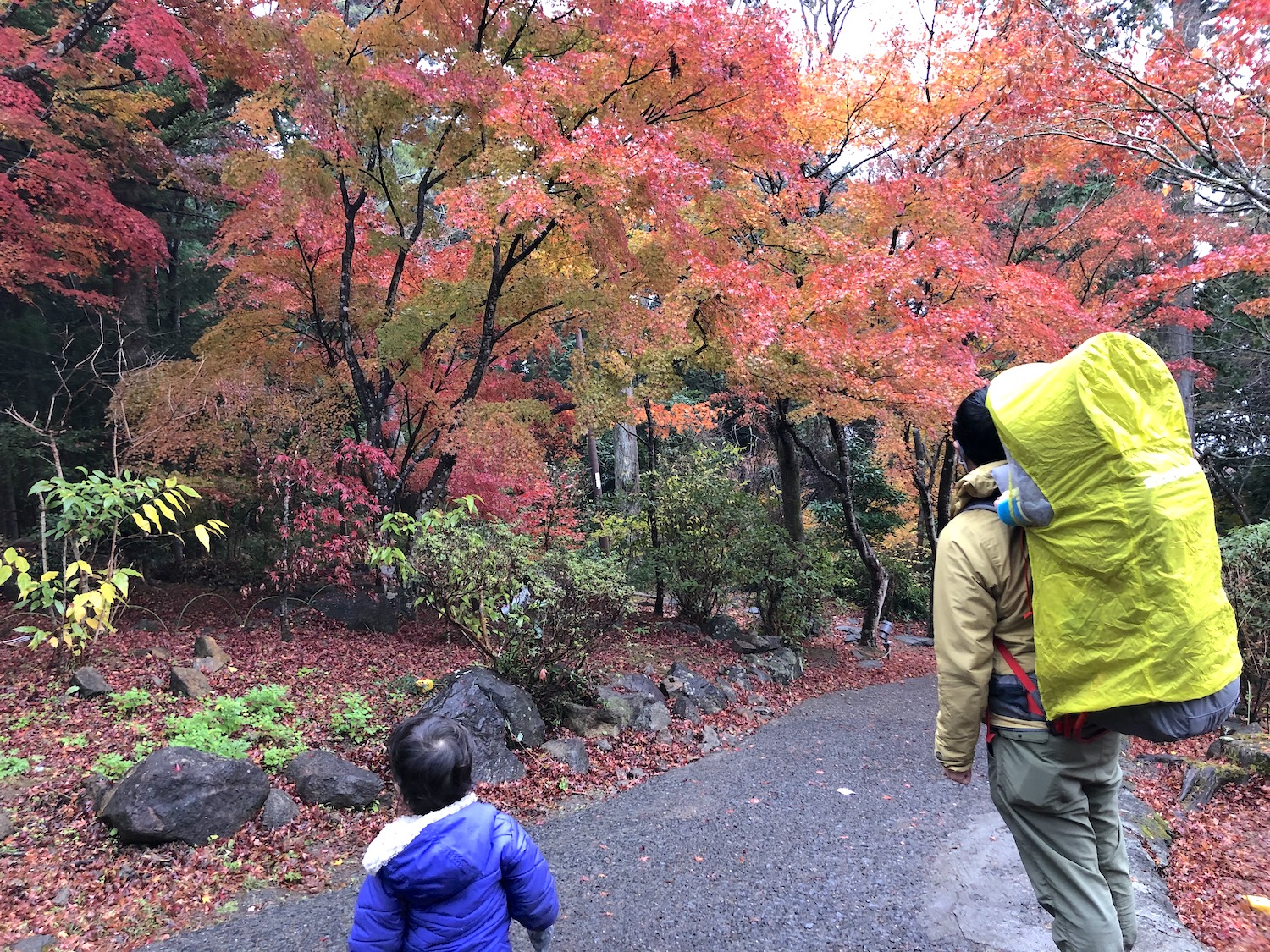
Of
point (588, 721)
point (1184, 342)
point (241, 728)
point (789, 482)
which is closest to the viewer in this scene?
point (241, 728)

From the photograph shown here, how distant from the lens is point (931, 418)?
25.3 feet

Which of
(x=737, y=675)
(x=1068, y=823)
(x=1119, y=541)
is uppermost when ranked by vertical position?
(x=1119, y=541)

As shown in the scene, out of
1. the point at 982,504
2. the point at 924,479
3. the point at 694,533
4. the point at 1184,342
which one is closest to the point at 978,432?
the point at 982,504

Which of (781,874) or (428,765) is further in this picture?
(781,874)

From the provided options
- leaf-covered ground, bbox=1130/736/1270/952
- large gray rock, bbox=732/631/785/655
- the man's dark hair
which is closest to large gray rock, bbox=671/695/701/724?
large gray rock, bbox=732/631/785/655

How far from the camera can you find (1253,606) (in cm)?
531

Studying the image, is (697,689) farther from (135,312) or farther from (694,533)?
(135,312)

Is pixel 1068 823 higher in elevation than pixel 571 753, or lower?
higher

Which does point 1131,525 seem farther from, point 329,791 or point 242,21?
point 242,21

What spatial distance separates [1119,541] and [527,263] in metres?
7.49

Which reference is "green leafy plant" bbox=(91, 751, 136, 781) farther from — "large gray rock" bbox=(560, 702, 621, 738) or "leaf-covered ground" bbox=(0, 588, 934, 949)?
"large gray rock" bbox=(560, 702, 621, 738)

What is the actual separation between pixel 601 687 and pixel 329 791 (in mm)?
2489

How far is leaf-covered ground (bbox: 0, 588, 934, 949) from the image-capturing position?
119 inches

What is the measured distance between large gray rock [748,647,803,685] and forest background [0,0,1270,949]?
46 centimetres
